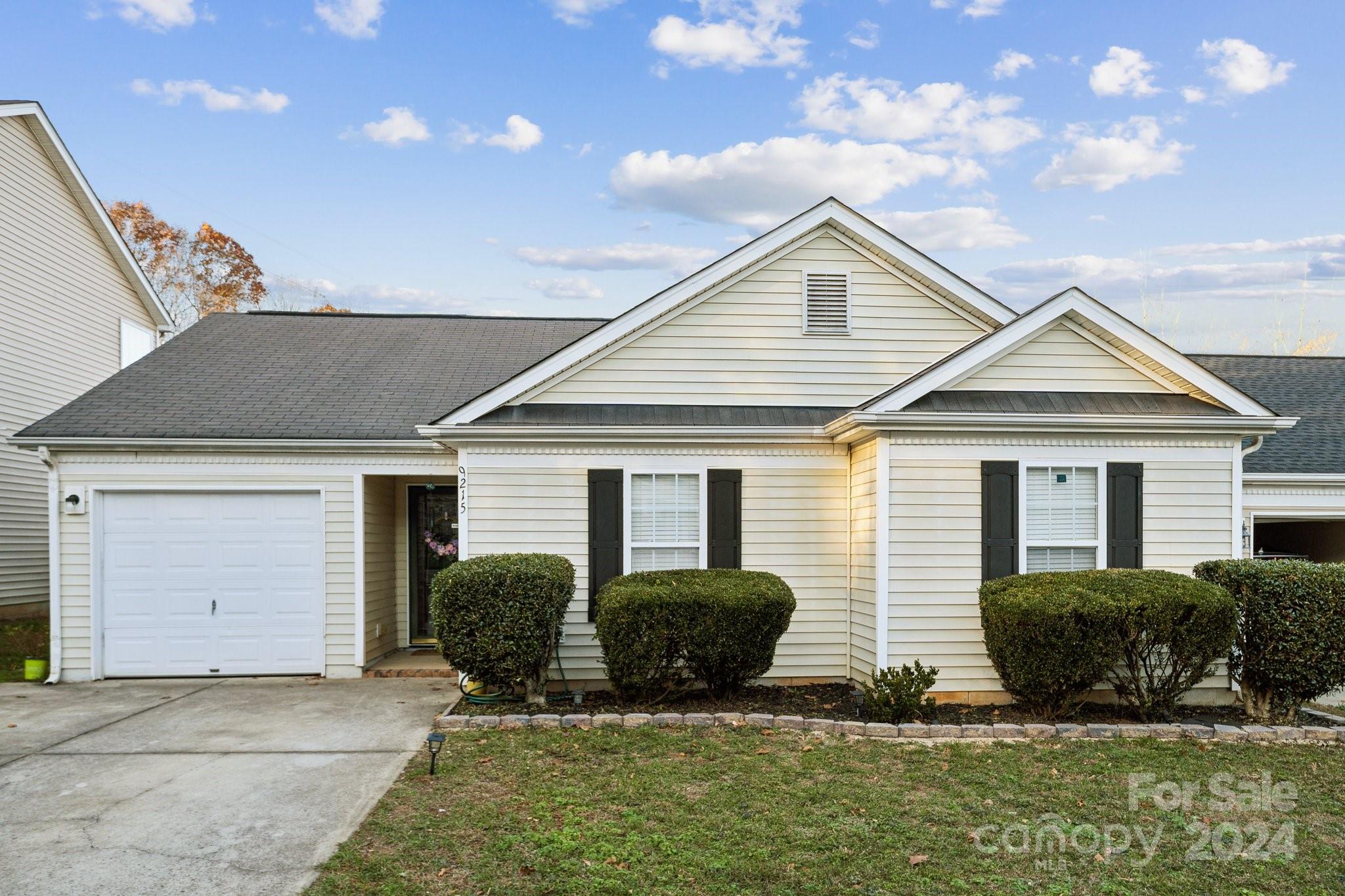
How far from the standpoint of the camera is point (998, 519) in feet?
28.2

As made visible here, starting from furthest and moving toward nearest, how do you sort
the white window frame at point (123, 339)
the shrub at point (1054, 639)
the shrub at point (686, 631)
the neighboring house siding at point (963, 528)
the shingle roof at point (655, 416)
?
the white window frame at point (123, 339), the shingle roof at point (655, 416), the neighboring house siding at point (963, 528), the shrub at point (686, 631), the shrub at point (1054, 639)

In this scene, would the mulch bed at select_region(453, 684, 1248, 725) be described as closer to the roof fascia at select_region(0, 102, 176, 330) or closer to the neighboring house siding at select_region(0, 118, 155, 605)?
the neighboring house siding at select_region(0, 118, 155, 605)

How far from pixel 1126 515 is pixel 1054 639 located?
6.42 ft

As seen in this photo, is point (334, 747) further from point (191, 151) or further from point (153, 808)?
point (191, 151)

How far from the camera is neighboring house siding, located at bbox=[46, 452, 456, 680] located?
9.90 metres

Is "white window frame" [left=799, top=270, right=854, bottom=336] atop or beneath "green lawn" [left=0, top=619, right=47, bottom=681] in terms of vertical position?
atop

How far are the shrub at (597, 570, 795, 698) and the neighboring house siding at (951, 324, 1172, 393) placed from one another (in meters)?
3.59

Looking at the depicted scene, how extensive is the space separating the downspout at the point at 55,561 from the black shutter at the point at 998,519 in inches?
401

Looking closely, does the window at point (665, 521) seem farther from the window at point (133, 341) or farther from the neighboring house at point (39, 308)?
the window at point (133, 341)

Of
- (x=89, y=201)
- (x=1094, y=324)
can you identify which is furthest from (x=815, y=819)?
(x=89, y=201)

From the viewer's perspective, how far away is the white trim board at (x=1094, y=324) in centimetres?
873

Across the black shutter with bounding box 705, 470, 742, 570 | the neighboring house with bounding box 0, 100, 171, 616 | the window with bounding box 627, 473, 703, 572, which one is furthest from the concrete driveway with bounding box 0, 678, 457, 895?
the neighboring house with bounding box 0, 100, 171, 616

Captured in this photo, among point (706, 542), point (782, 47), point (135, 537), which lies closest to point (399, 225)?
point (782, 47)

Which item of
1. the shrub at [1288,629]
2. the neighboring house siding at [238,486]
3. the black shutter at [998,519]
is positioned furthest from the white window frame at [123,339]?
the shrub at [1288,629]
